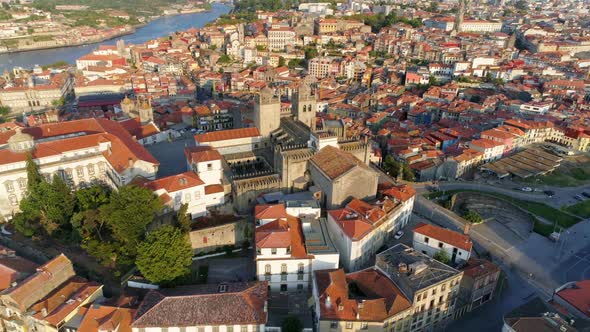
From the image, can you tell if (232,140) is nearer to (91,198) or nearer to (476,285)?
(91,198)

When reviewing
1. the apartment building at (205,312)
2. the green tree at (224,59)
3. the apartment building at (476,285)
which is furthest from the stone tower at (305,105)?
the green tree at (224,59)

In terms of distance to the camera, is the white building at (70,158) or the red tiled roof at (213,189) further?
the white building at (70,158)

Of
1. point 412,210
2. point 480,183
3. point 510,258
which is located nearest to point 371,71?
point 480,183

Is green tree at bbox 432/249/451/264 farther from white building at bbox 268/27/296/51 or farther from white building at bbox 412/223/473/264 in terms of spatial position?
white building at bbox 268/27/296/51

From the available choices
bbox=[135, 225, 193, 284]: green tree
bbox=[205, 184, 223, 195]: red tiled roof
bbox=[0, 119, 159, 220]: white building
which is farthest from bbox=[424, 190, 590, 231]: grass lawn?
bbox=[0, 119, 159, 220]: white building

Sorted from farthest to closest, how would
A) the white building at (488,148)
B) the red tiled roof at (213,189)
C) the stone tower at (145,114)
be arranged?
1. the stone tower at (145,114)
2. the white building at (488,148)
3. the red tiled roof at (213,189)

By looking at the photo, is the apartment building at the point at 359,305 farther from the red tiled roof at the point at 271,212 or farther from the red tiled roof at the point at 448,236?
the red tiled roof at the point at 448,236

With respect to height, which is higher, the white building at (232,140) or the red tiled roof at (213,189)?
the white building at (232,140)
